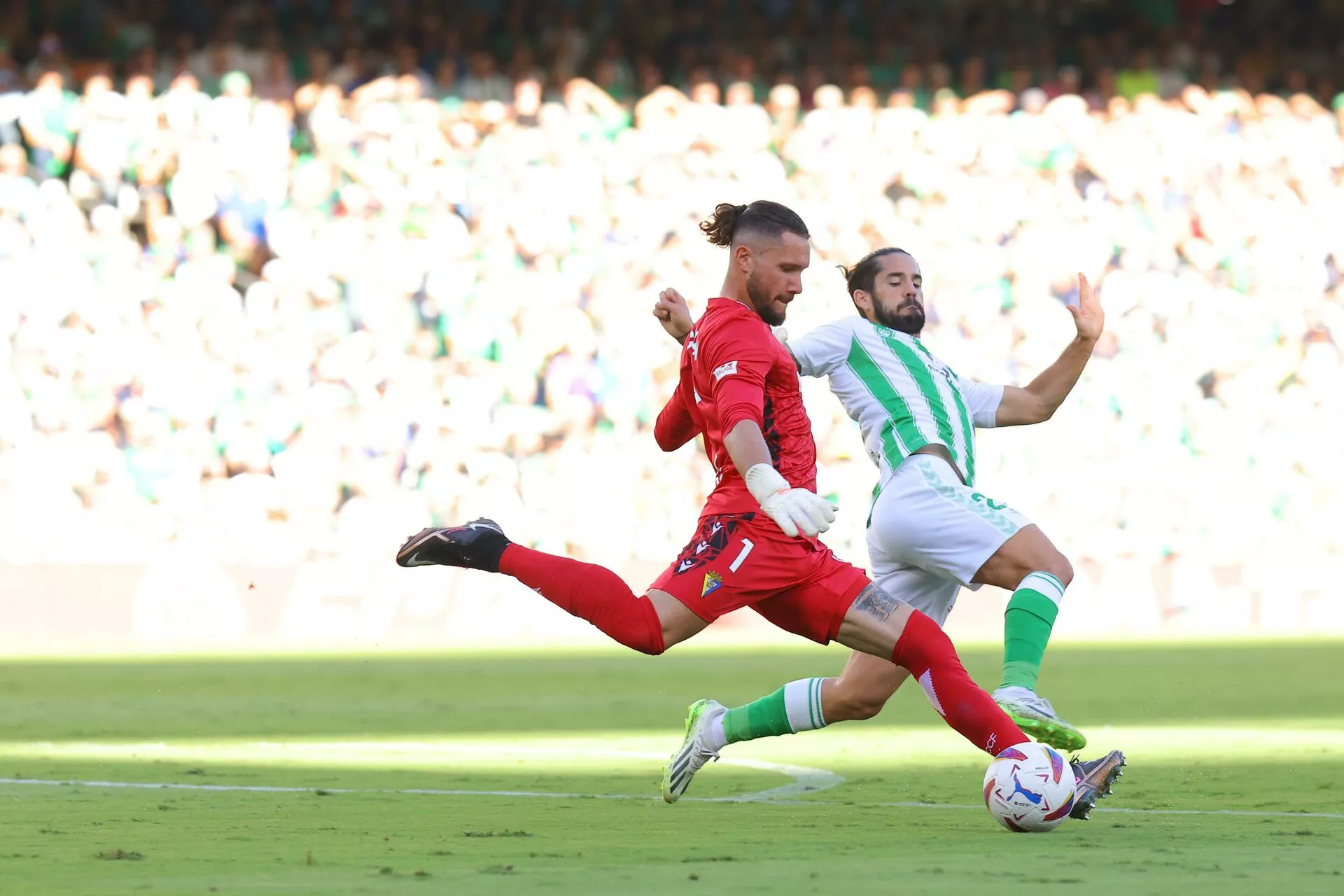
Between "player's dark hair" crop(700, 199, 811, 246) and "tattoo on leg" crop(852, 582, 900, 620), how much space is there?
109 cm

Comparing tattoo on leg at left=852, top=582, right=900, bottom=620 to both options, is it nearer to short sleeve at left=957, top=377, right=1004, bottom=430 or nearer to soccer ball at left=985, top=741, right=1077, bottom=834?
soccer ball at left=985, top=741, right=1077, bottom=834

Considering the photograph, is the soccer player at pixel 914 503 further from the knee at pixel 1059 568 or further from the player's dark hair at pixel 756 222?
the player's dark hair at pixel 756 222

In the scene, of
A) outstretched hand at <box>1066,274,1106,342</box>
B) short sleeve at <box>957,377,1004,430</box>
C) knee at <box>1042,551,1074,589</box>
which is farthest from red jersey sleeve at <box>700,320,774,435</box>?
outstretched hand at <box>1066,274,1106,342</box>

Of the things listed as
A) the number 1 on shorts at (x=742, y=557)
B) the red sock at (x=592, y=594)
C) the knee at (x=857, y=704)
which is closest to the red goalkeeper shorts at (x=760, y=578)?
the number 1 on shorts at (x=742, y=557)

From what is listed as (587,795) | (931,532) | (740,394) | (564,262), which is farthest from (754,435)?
(564,262)

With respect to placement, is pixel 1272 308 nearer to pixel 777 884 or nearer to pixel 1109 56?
pixel 1109 56

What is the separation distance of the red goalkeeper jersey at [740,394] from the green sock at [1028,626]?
78 centimetres

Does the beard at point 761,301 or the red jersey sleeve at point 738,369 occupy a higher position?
the beard at point 761,301

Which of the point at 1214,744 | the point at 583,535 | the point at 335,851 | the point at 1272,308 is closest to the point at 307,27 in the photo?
the point at 583,535

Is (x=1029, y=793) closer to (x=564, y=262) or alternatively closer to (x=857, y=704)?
(x=857, y=704)

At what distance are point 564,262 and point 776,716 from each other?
10.8 m

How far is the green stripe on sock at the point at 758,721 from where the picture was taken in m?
6.46

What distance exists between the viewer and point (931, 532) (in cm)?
665

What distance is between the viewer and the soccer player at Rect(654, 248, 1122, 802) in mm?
6438
